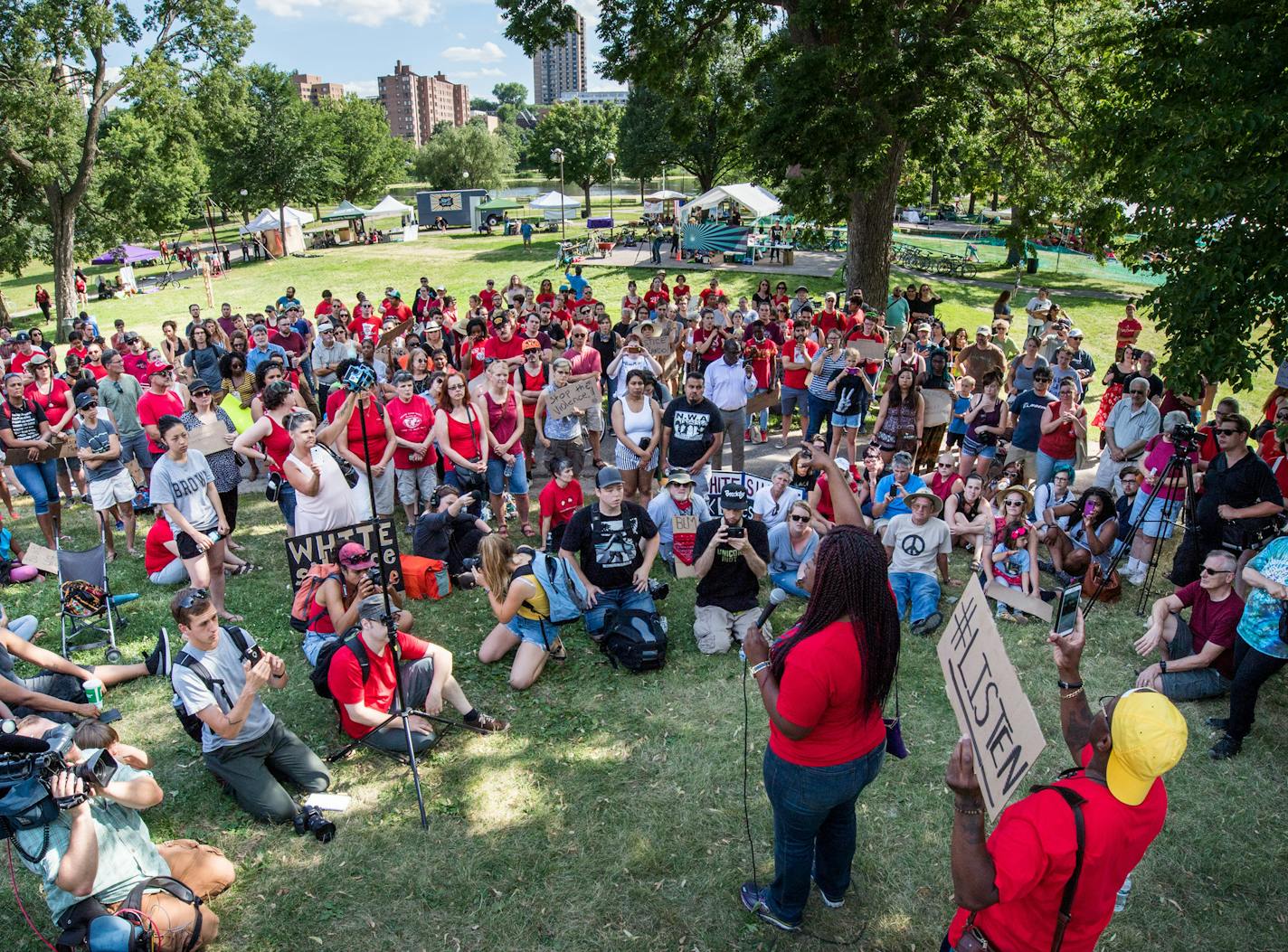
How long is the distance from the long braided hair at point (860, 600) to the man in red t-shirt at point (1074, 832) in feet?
1.63

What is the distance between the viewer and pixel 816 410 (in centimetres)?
1078

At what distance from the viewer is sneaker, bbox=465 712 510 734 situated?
5.80m

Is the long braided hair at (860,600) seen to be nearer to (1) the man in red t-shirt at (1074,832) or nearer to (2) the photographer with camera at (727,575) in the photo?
(1) the man in red t-shirt at (1074,832)

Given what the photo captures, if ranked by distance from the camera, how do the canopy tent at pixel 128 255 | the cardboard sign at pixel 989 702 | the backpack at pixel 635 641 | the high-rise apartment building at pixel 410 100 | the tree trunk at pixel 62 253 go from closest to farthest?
the cardboard sign at pixel 989 702 → the backpack at pixel 635 641 → the tree trunk at pixel 62 253 → the canopy tent at pixel 128 255 → the high-rise apartment building at pixel 410 100

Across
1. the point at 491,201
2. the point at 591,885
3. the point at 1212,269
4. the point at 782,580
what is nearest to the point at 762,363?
the point at 782,580

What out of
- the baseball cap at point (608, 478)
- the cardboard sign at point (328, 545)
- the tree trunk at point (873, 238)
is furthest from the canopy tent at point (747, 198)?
the cardboard sign at point (328, 545)

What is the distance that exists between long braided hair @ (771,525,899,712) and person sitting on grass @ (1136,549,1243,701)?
147 inches

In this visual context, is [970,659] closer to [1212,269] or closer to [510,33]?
[1212,269]

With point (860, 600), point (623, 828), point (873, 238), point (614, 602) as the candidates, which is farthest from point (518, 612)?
point (873, 238)

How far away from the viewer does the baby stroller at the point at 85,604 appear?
686cm

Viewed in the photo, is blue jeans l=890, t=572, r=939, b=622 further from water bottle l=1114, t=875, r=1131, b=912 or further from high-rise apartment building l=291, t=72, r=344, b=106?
high-rise apartment building l=291, t=72, r=344, b=106

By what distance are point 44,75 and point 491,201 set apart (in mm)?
40015

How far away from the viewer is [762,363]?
456 inches

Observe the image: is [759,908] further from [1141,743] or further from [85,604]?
[85,604]
